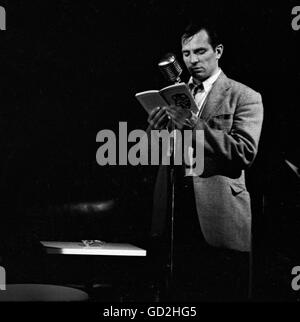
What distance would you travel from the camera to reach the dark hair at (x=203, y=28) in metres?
2.92

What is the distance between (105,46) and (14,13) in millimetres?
564

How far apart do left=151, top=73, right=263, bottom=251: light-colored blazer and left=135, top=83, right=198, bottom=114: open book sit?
9.8 inches

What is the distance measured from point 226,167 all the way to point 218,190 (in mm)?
140

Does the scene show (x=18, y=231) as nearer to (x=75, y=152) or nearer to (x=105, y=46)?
(x=75, y=152)

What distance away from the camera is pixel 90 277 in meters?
2.49

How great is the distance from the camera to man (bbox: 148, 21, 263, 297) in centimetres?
274

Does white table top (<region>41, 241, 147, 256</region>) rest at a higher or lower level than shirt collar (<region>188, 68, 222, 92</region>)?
lower

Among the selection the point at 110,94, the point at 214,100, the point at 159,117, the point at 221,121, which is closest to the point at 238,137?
the point at 221,121

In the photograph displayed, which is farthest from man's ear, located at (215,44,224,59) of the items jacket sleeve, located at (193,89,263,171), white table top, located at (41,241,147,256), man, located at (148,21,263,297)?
white table top, located at (41,241,147,256)

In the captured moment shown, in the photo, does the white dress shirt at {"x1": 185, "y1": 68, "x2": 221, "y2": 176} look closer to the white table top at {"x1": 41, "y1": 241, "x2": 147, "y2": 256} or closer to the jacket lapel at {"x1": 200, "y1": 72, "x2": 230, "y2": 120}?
the jacket lapel at {"x1": 200, "y1": 72, "x2": 230, "y2": 120}

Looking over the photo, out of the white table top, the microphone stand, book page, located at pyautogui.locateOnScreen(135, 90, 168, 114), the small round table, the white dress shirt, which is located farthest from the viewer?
the white dress shirt

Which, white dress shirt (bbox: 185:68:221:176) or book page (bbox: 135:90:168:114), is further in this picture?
white dress shirt (bbox: 185:68:221:176)

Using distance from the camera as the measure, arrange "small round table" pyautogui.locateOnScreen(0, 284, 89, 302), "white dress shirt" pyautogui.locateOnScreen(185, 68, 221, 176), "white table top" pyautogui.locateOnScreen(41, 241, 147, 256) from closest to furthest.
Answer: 1. "small round table" pyautogui.locateOnScreen(0, 284, 89, 302)
2. "white table top" pyautogui.locateOnScreen(41, 241, 147, 256)
3. "white dress shirt" pyautogui.locateOnScreen(185, 68, 221, 176)
